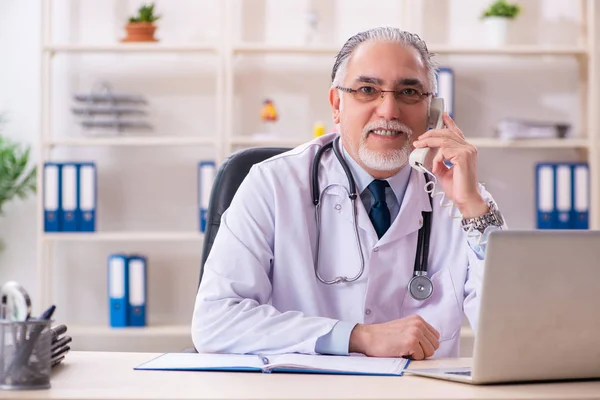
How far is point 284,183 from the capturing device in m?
1.98

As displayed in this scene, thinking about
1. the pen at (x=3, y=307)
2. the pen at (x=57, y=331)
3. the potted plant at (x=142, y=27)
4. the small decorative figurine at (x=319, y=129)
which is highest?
the potted plant at (x=142, y=27)

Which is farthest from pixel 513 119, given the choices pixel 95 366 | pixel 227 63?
pixel 95 366

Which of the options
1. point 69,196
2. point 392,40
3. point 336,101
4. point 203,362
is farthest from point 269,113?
point 203,362

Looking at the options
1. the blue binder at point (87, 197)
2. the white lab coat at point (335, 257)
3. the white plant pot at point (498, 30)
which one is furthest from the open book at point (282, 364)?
the white plant pot at point (498, 30)

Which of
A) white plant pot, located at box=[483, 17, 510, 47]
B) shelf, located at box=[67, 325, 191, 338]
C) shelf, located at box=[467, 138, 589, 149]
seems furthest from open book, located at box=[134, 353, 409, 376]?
white plant pot, located at box=[483, 17, 510, 47]

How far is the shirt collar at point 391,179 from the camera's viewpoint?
2.02m

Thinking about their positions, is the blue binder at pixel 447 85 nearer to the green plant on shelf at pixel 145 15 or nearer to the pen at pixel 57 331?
the green plant on shelf at pixel 145 15

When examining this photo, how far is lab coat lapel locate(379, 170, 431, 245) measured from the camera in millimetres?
1905

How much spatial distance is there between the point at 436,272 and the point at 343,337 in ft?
1.36

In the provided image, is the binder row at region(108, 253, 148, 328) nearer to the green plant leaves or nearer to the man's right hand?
the green plant leaves

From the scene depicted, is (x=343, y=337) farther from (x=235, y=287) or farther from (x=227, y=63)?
(x=227, y=63)

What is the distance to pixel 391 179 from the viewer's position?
2.03m

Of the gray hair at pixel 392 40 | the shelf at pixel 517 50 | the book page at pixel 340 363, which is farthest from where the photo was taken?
the shelf at pixel 517 50

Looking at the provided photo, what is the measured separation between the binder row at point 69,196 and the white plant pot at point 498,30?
189 centimetres
